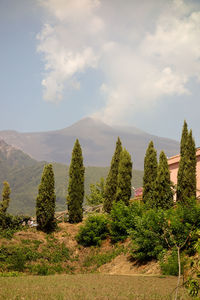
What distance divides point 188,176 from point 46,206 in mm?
13429

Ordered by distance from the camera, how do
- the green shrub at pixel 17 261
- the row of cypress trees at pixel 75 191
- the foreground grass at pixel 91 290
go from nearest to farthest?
the foreground grass at pixel 91 290 → the green shrub at pixel 17 261 → the row of cypress trees at pixel 75 191

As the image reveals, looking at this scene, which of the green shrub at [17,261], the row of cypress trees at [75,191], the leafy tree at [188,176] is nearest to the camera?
the green shrub at [17,261]

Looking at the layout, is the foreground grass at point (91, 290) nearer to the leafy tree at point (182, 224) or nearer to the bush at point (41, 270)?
the leafy tree at point (182, 224)

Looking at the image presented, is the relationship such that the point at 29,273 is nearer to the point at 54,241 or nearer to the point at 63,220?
the point at 54,241

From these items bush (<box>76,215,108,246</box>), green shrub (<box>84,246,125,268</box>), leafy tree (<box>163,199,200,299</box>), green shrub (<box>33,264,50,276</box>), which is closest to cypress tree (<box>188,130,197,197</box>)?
leafy tree (<box>163,199,200,299</box>)

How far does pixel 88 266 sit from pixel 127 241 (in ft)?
12.1

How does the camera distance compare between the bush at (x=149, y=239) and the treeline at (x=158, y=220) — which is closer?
the treeline at (x=158, y=220)

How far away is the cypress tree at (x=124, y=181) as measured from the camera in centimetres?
2688

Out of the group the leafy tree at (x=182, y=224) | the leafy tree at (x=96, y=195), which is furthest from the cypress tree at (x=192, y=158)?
the leafy tree at (x=96, y=195)

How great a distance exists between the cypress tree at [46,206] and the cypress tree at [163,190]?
9.41 m

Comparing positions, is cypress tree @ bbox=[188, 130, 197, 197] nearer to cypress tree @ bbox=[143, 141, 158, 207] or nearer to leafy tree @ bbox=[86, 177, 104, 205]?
cypress tree @ bbox=[143, 141, 158, 207]

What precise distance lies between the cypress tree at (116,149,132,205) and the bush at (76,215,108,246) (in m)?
3.15

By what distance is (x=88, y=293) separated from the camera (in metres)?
10.1

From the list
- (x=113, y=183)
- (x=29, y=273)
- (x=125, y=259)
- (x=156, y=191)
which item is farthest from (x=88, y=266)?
(x=113, y=183)
